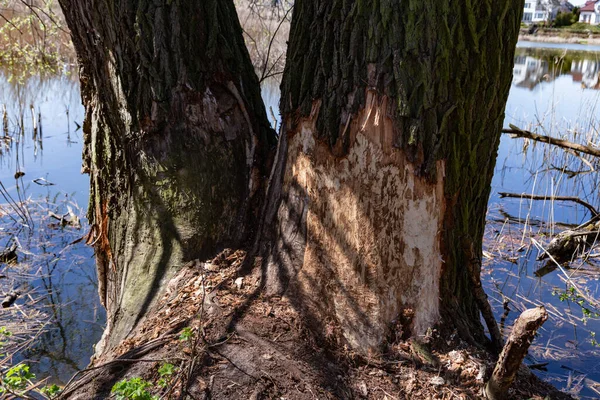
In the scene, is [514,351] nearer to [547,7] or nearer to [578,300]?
[578,300]

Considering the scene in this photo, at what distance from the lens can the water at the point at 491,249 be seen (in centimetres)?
382

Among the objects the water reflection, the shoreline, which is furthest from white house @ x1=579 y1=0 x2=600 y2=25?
the water reflection

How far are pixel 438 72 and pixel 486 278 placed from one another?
10.9 feet

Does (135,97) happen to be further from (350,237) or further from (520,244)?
(520,244)

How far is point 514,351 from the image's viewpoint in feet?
6.13

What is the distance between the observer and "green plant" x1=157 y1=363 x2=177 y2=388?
184cm

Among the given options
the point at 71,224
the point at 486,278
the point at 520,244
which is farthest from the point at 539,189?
the point at 71,224

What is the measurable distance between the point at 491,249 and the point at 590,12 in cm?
6943

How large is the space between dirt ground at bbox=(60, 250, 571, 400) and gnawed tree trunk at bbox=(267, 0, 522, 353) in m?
0.08

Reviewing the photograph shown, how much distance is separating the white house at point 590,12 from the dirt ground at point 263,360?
6911cm

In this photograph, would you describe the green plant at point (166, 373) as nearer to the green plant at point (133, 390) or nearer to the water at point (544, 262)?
the green plant at point (133, 390)

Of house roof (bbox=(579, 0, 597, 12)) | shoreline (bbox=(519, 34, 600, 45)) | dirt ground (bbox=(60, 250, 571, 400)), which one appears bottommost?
dirt ground (bbox=(60, 250, 571, 400))

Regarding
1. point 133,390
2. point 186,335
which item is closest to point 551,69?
point 186,335

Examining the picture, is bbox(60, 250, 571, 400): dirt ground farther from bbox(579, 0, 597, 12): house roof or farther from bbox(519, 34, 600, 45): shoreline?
bbox(579, 0, 597, 12): house roof
